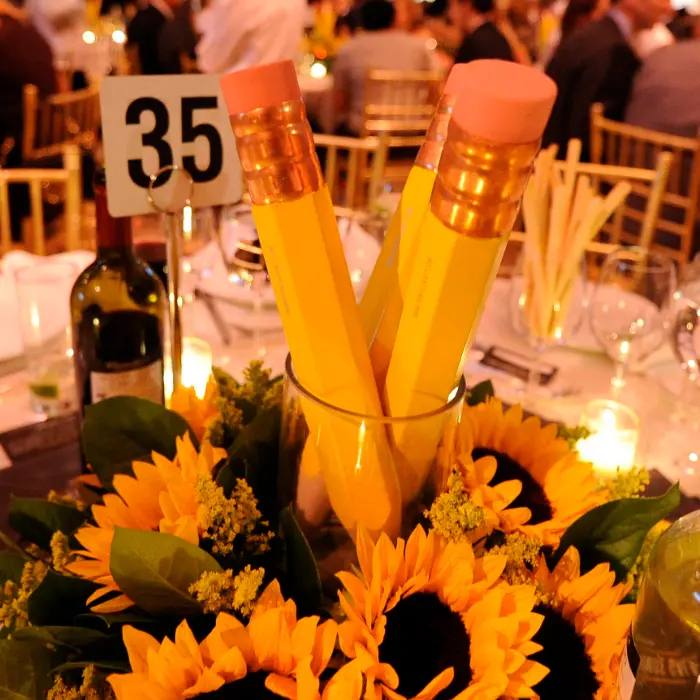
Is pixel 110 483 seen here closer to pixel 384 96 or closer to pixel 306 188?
pixel 306 188

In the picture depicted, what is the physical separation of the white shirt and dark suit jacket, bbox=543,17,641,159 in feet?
3.75

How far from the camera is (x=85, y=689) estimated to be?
43cm

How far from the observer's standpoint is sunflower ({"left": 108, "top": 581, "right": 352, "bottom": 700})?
393mm

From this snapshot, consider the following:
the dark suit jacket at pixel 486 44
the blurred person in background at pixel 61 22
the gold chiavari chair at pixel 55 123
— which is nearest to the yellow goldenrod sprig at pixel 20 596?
the gold chiavari chair at pixel 55 123

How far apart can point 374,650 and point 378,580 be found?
4 cm

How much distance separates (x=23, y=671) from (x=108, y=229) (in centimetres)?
40

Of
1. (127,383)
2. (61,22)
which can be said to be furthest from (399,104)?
(127,383)

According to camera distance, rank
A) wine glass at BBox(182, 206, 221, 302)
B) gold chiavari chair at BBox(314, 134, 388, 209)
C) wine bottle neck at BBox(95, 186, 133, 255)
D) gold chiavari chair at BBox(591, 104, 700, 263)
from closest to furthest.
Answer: wine bottle neck at BBox(95, 186, 133, 255)
wine glass at BBox(182, 206, 221, 302)
gold chiavari chair at BBox(314, 134, 388, 209)
gold chiavari chair at BBox(591, 104, 700, 263)

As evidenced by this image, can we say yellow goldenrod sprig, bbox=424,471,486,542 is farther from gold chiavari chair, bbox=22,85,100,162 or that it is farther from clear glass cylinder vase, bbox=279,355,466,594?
gold chiavari chair, bbox=22,85,100,162

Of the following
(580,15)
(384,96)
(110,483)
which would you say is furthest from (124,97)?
(580,15)

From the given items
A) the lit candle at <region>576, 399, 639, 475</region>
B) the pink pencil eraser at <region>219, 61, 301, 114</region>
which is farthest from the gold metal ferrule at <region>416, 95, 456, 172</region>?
the lit candle at <region>576, 399, 639, 475</region>

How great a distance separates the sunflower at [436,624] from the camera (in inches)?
15.7

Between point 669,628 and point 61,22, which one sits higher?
point 61,22

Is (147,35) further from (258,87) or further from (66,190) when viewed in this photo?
(258,87)
